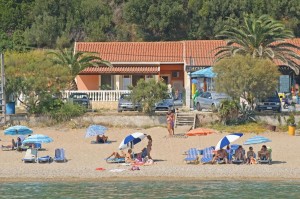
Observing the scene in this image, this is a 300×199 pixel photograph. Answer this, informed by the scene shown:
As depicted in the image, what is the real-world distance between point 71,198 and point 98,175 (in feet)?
12.3

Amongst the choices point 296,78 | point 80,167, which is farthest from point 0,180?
point 296,78

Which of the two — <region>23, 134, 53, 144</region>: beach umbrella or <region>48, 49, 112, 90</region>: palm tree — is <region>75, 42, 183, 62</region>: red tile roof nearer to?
<region>48, 49, 112, 90</region>: palm tree

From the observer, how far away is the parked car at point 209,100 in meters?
45.6

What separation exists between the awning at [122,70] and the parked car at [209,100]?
48.8 feet

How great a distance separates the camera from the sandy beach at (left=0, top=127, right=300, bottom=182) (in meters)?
32.1

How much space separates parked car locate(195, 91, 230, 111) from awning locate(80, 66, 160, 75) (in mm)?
14861

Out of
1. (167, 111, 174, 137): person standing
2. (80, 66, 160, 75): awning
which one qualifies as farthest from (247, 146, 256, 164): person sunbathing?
(80, 66, 160, 75): awning

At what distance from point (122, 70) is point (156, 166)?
29557 millimetres

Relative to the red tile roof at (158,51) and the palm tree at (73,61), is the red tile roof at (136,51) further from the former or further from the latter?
the palm tree at (73,61)

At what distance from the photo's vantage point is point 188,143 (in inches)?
1545

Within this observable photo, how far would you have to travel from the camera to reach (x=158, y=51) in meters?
65.8

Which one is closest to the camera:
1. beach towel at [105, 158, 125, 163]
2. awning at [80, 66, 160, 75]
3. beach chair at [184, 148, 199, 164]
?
beach chair at [184, 148, 199, 164]

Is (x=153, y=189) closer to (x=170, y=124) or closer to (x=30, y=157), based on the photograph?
(x=30, y=157)

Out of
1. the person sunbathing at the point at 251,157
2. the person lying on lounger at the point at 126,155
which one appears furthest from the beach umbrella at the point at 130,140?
the person sunbathing at the point at 251,157
